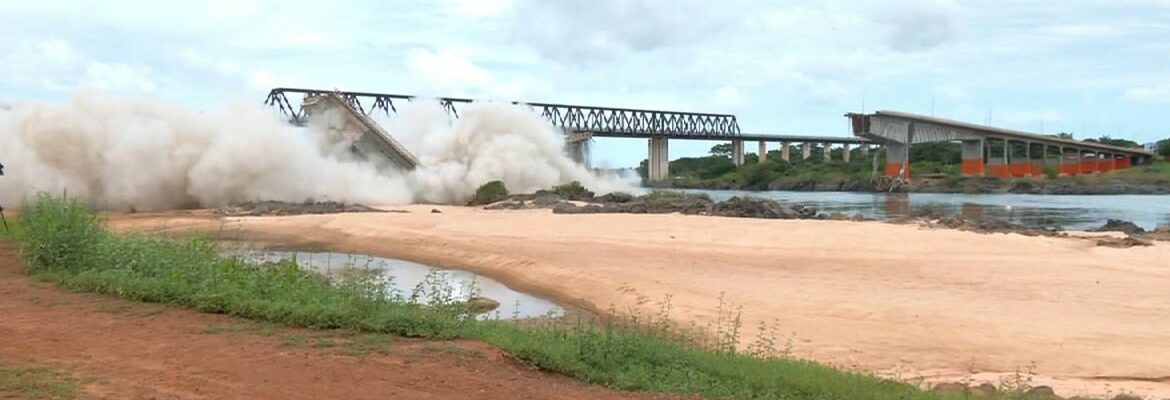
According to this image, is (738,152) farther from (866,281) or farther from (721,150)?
(866,281)

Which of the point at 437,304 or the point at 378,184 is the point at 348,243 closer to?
the point at 437,304

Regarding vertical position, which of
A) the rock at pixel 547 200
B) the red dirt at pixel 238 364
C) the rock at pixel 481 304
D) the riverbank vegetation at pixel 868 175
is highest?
the riverbank vegetation at pixel 868 175

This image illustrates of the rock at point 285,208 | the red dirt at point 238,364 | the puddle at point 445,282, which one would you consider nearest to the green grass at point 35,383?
the red dirt at point 238,364

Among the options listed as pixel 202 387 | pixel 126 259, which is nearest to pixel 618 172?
pixel 126 259

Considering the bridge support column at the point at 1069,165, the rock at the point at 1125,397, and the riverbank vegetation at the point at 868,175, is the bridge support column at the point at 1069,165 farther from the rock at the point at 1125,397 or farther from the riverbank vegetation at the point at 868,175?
the rock at the point at 1125,397

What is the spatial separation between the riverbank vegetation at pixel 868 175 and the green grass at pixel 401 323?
8730 cm

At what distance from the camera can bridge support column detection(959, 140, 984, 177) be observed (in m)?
110

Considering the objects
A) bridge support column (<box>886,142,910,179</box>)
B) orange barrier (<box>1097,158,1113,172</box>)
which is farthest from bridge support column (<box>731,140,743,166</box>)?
orange barrier (<box>1097,158,1113,172</box>)

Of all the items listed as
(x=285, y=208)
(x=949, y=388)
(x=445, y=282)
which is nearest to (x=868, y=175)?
(x=285, y=208)

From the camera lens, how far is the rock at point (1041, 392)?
11.5 meters

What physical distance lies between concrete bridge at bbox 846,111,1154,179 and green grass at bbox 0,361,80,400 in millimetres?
105097

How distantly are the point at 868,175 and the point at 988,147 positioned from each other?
45.6 ft

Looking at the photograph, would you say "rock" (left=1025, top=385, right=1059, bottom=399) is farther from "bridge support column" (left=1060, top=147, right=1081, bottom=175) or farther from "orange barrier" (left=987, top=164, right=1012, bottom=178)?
"bridge support column" (left=1060, top=147, right=1081, bottom=175)

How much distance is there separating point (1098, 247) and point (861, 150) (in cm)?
14161
